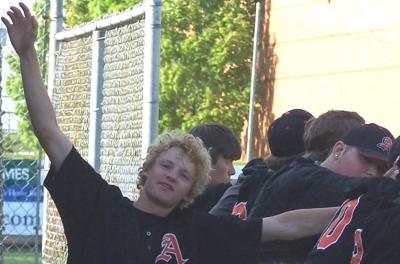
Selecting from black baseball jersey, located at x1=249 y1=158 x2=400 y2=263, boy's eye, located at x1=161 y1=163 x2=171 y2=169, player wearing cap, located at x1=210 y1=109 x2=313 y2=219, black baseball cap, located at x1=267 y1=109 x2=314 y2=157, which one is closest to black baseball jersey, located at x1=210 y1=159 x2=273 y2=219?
player wearing cap, located at x1=210 y1=109 x2=313 y2=219

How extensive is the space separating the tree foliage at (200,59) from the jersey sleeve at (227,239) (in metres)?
23.1

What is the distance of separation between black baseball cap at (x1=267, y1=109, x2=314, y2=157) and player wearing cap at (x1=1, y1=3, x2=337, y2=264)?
0.82 m

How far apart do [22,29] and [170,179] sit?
33.0 inches

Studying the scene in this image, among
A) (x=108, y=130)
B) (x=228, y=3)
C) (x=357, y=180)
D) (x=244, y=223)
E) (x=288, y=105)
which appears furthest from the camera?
(x=288, y=105)

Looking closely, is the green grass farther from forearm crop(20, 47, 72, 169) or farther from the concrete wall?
forearm crop(20, 47, 72, 169)

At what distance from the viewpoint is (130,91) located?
7172 millimetres

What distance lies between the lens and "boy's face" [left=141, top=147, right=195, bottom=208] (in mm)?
4945

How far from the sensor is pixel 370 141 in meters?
4.94

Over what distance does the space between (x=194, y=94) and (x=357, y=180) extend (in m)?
25.3

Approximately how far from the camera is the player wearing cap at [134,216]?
15.9ft

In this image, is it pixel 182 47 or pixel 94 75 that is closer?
pixel 94 75

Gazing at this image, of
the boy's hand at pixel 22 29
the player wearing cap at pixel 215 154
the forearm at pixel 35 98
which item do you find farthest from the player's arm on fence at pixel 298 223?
the player wearing cap at pixel 215 154

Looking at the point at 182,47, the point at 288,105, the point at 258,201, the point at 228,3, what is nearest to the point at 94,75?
the point at 258,201

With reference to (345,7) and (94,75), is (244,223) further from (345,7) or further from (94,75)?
(345,7)
